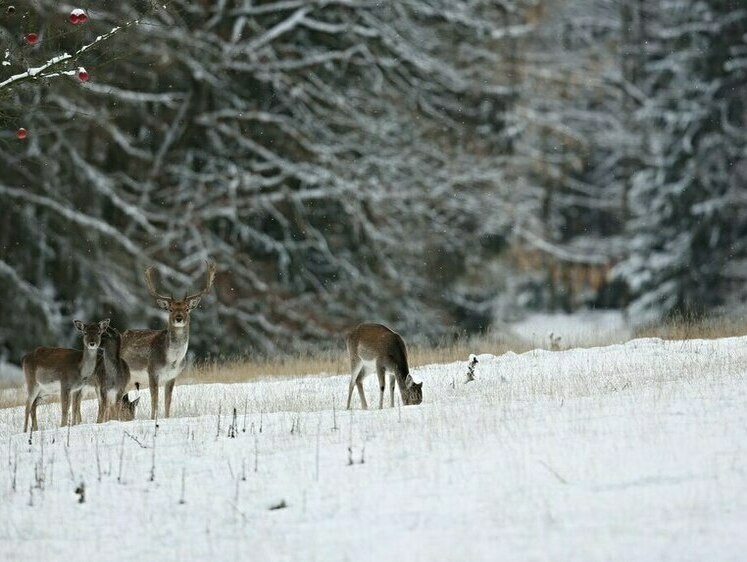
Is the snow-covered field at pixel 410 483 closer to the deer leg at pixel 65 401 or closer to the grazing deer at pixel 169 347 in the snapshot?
the deer leg at pixel 65 401

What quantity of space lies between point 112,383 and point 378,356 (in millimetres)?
2753

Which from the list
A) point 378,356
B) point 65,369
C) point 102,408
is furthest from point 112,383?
point 378,356

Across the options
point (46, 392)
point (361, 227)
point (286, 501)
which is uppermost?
point (361, 227)

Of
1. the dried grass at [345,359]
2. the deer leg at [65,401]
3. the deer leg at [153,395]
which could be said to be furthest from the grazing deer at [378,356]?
the dried grass at [345,359]

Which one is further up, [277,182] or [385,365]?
[277,182]

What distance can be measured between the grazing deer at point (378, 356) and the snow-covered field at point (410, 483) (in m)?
1.47

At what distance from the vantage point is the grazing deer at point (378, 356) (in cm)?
1358

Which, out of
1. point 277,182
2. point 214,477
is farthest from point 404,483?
point 277,182

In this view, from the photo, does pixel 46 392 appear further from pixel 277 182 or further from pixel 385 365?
pixel 277 182

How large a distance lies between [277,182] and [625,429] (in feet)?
57.4

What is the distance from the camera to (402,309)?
1108 inches

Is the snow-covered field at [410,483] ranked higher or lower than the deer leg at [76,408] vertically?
lower

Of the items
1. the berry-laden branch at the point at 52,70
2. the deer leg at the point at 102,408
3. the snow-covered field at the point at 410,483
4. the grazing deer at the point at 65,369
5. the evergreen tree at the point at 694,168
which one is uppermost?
the evergreen tree at the point at 694,168

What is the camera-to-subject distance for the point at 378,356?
13.8m
